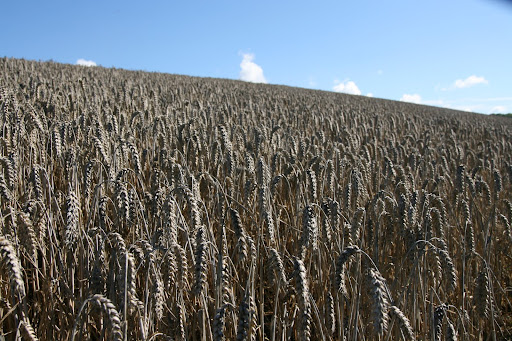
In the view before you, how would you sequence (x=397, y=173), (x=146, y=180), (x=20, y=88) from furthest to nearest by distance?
1. (x=20, y=88)
2. (x=397, y=173)
3. (x=146, y=180)

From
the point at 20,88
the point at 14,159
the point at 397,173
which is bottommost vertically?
the point at 14,159

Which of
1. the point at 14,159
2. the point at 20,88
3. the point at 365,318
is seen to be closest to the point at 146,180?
the point at 14,159

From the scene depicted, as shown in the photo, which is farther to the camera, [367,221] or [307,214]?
[367,221]

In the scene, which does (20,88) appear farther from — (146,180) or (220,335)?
(220,335)

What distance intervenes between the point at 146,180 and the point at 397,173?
7.27ft

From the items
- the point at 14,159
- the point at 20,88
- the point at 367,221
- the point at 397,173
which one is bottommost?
the point at 367,221

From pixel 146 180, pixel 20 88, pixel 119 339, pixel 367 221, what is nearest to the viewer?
pixel 119 339

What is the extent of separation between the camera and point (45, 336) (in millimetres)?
1542

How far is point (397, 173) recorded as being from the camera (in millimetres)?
3621

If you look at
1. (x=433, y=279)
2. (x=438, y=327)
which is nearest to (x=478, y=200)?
(x=433, y=279)

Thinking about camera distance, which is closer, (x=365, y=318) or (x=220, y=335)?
(x=220, y=335)

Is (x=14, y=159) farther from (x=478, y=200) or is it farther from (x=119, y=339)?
(x=478, y=200)

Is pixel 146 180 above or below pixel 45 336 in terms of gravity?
above

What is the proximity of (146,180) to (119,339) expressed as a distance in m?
2.40
